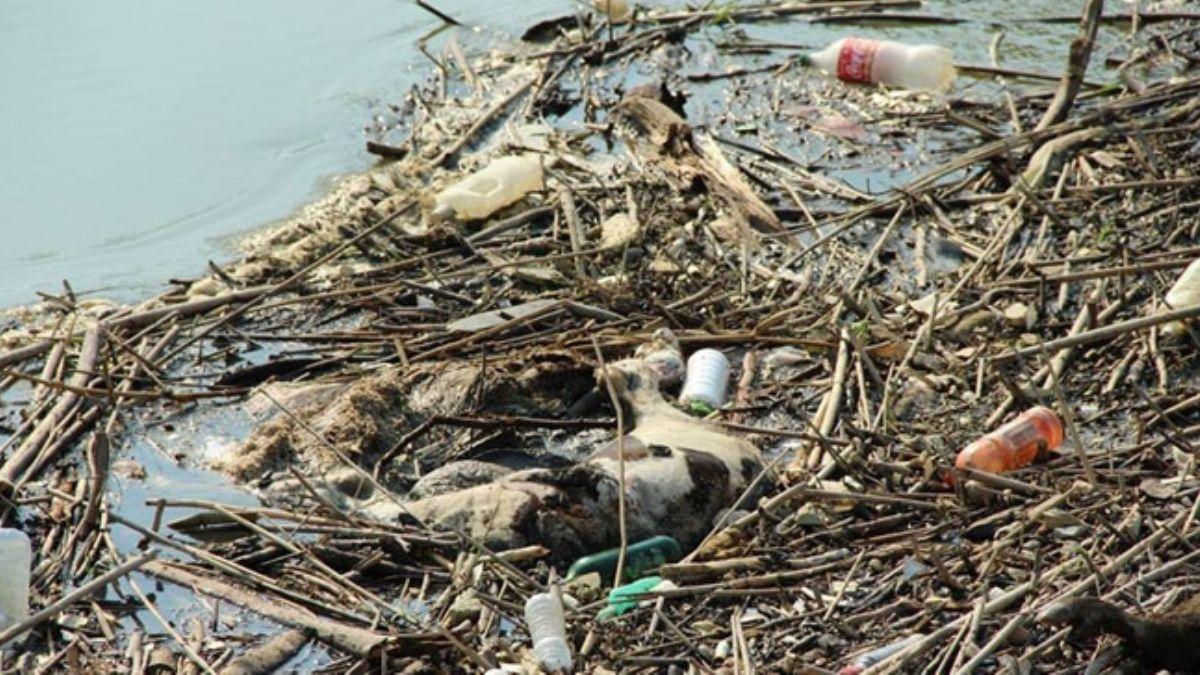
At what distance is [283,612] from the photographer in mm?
4145

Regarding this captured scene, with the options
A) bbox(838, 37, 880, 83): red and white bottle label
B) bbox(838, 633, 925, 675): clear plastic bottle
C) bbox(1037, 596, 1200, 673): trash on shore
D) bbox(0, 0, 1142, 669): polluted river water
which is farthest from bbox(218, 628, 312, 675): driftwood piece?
bbox(838, 37, 880, 83): red and white bottle label

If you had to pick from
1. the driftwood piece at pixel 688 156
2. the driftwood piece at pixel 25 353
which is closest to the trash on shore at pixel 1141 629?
the driftwood piece at pixel 688 156

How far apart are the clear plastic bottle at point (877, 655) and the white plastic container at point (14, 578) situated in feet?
6.56

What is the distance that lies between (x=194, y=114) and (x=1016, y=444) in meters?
4.47

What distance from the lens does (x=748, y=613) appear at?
13.0ft

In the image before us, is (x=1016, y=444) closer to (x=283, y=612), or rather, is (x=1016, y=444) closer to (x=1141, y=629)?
(x=1141, y=629)

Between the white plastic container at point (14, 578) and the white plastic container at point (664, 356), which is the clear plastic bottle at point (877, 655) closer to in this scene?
the white plastic container at point (664, 356)

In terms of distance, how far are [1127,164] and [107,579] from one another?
4.35 m

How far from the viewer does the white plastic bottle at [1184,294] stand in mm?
5102

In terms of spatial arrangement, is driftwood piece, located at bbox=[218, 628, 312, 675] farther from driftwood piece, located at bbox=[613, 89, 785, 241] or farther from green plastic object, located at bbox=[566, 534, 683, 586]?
driftwood piece, located at bbox=[613, 89, 785, 241]

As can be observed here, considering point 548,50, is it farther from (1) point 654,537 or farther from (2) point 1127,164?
(1) point 654,537

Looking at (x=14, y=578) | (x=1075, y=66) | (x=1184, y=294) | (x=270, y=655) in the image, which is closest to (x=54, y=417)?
(x=14, y=578)

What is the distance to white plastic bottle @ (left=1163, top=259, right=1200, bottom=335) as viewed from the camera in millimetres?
5102

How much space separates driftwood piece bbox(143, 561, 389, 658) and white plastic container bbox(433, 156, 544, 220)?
238cm
